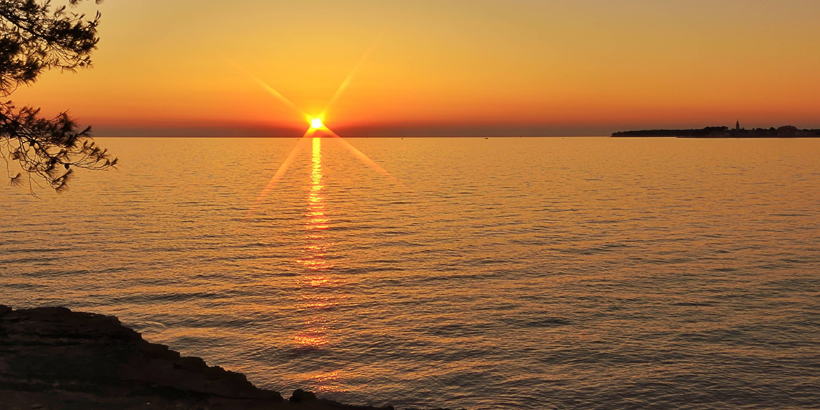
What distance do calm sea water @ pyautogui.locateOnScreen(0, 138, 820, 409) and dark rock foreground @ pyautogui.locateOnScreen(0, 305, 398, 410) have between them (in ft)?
7.88

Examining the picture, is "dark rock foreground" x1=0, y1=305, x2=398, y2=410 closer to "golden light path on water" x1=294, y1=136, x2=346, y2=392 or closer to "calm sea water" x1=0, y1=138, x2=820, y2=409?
"calm sea water" x1=0, y1=138, x2=820, y2=409

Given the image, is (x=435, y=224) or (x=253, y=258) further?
(x=435, y=224)

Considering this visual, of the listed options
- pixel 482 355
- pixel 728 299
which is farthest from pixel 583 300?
pixel 482 355

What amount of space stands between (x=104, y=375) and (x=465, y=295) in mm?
17417

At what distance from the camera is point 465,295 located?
2945 cm

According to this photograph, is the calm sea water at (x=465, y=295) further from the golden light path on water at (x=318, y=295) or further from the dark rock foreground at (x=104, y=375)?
the dark rock foreground at (x=104, y=375)

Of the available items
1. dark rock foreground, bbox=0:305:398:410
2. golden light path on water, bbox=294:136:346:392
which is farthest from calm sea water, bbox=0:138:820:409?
dark rock foreground, bbox=0:305:398:410

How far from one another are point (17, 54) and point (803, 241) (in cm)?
4972

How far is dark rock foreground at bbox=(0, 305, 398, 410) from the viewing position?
1466cm

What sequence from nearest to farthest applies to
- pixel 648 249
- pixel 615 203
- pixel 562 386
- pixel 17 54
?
pixel 562 386 → pixel 17 54 → pixel 648 249 → pixel 615 203

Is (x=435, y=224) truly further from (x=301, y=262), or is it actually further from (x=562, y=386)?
(x=562, y=386)

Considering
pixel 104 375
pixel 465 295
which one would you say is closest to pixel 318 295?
pixel 465 295

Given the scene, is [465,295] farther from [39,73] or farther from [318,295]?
[39,73]

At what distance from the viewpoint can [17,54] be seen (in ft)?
66.5
